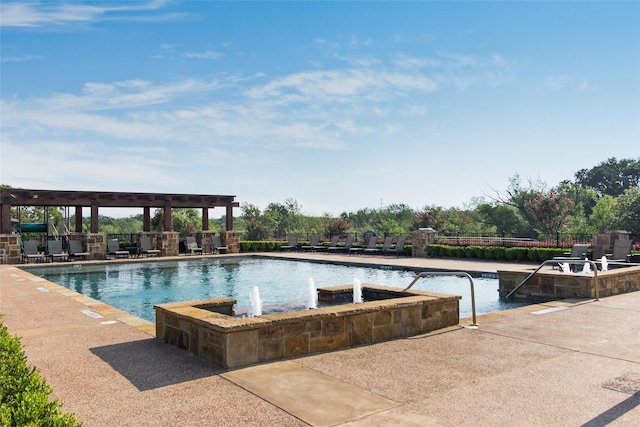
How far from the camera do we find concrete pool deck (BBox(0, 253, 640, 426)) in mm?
3195

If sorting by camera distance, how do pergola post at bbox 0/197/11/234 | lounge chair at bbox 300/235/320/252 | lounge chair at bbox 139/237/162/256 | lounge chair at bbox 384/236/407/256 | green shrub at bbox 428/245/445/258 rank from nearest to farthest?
pergola post at bbox 0/197/11/234, green shrub at bbox 428/245/445/258, lounge chair at bbox 384/236/407/256, lounge chair at bbox 139/237/162/256, lounge chair at bbox 300/235/320/252

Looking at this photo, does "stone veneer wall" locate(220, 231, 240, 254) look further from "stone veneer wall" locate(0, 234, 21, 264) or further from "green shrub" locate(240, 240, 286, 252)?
"stone veneer wall" locate(0, 234, 21, 264)

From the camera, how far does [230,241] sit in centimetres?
2356

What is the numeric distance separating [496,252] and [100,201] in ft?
54.3

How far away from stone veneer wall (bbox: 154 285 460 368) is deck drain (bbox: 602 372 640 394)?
220cm

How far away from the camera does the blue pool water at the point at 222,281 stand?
9.65 m

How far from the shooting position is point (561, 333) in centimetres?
558

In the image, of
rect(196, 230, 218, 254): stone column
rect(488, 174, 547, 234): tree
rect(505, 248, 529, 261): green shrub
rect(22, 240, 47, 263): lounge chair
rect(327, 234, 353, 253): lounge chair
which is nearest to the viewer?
rect(505, 248, 529, 261): green shrub

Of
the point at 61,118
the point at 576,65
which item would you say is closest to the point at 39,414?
the point at 576,65

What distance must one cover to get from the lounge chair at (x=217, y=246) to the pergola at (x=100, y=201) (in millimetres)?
1144

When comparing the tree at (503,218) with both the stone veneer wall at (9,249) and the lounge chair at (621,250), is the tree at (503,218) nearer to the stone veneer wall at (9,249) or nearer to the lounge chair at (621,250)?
the lounge chair at (621,250)

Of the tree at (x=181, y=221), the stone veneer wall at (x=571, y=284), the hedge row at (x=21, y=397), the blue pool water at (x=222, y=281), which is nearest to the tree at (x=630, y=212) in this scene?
the blue pool water at (x=222, y=281)

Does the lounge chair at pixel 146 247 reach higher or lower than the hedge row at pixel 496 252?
higher

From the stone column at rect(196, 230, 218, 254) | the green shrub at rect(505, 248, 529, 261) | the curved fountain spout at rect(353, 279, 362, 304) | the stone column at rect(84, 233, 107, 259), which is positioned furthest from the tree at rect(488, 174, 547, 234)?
the curved fountain spout at rect(353, 279, 362, 304)
